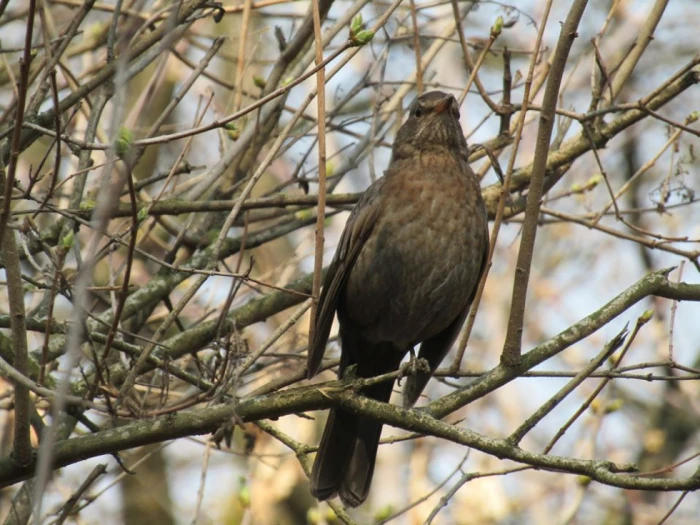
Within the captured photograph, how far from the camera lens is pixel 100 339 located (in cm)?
374

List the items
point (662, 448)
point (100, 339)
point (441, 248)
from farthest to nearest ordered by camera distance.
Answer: point (662, 448) → point (441, 248) → point (100, 339)

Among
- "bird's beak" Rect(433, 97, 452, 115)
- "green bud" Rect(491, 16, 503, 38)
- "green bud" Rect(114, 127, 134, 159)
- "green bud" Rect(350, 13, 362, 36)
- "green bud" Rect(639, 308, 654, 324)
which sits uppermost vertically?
"bird's beak" Rect(433, 97, 452, 115)

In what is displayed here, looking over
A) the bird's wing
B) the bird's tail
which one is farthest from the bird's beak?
the bird's tail

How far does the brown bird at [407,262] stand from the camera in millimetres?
4668

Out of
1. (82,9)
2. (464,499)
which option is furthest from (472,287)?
(464,499)

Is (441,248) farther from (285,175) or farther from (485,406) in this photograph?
(485,406)

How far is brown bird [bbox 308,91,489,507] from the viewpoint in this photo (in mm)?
4668

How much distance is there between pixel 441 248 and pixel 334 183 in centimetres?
86

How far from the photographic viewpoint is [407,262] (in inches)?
185

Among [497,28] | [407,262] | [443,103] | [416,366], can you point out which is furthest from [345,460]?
[497,28]

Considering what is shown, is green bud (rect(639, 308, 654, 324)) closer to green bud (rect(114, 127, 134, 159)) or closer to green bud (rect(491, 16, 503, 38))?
green bud (rect(491, 16, 503, 38))

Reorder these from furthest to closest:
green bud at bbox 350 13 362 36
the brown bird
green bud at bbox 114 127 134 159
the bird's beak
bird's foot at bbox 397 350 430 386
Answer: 1. the bird's beak
2. the brown bird
3. bird's foot at bbox 397 350 430 386
4. green bud at bbox 350 13 362 36
5. green bud at bbox 114 127 134 159

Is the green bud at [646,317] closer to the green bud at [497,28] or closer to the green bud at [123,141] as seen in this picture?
the green bud at [497,28]

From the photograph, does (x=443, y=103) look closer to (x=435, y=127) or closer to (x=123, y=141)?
(x=435, y=127)
